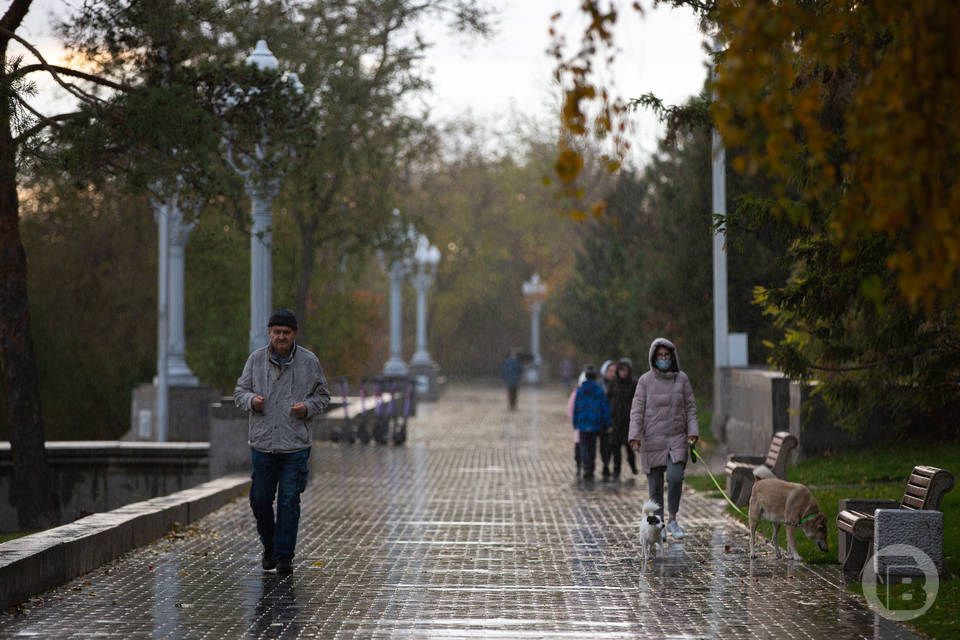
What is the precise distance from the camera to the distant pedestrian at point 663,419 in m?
12.0

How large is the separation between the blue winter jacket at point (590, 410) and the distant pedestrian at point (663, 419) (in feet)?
23.6

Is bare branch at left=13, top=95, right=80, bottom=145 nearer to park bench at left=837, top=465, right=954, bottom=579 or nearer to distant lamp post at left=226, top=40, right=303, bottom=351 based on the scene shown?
distant lamp post at left=226, top=40, right=303, bottom=351

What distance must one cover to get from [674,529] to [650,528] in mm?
1595

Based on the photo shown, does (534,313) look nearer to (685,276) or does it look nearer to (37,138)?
(685,276)

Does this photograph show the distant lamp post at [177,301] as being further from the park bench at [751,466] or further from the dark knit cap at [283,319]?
the dark knit cap at [283,319]

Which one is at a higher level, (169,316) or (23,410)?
(169,316)

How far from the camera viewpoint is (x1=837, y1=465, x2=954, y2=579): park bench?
910cm

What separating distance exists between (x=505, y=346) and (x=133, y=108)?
228 feet

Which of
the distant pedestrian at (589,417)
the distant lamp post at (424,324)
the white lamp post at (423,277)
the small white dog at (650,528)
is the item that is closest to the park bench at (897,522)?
the small white dog at (650,528)

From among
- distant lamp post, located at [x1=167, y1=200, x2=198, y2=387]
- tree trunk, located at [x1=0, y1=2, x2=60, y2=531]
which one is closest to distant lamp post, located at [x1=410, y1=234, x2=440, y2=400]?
distant lamp post, located at [x1=167, y1=200, x2=198, y2=387]

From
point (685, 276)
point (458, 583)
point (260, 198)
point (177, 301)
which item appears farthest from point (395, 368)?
point (458, 583)

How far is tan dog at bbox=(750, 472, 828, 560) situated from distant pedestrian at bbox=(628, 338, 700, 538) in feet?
4.21

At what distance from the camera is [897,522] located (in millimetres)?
9102

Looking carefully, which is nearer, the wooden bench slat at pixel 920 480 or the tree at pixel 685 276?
the wooden bench slat at pixel 920 480
